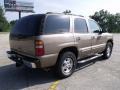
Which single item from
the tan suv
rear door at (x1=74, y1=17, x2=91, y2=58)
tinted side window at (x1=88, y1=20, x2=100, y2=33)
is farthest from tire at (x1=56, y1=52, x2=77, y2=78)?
tinted side window at (x1=88, y1=20, x2=100, y2=33)

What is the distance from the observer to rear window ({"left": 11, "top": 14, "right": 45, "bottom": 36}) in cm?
549

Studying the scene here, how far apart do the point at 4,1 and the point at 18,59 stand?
5272cm

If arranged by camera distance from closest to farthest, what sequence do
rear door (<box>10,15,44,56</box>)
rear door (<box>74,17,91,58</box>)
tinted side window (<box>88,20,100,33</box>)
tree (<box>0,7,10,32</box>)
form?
rear door (<box>10,15,44,56</box>) → rear door (<box>74,17,91,58</box>) → tinted side window (<box>88,20,100,33</box>) → tree (<box>0,7,10,32</box>)

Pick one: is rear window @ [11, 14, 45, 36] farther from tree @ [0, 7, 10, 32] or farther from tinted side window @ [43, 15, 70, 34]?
tree @ [0, 7, 10, 32]

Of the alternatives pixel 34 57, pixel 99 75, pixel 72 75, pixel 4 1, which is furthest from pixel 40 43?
pixel 4 1

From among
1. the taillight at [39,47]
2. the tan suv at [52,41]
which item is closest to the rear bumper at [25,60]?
the tan suv at [52,41]

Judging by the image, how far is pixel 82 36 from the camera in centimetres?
675

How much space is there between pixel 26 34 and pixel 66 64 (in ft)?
5.32

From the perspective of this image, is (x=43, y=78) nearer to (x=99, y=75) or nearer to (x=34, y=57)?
(x=34, y=57)

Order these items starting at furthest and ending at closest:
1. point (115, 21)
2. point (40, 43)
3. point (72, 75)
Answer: point (115, 21)
point (72, 75)
point (40, 43)

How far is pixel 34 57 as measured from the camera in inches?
214

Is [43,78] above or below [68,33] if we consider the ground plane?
below

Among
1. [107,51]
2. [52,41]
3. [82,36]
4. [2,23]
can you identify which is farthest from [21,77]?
[2,23]

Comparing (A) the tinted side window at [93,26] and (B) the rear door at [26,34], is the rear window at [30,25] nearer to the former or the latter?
(B) the rear door at [26,34]
